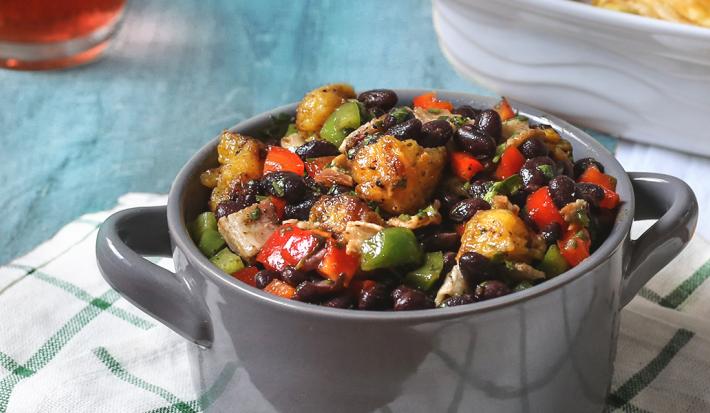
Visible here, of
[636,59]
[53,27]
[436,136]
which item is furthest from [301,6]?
[436,136]

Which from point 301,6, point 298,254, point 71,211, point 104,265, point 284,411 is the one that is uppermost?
point 298,254

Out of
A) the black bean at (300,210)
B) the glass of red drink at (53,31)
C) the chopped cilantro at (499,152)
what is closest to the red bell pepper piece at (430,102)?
the chopped cilantro at (499,152)

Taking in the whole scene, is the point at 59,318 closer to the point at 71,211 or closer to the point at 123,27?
the point at 71,211

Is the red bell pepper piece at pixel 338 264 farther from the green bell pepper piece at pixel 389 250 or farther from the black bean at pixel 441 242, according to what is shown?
the black bean at pixel 441 242

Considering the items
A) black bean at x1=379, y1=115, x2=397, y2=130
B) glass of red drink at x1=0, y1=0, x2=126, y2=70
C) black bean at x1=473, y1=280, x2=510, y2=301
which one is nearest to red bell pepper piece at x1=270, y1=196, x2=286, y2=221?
black bean at x1=379, y1=115, x2=397, y2=130

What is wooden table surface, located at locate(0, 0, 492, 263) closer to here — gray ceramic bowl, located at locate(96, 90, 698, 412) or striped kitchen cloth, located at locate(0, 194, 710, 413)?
striped kitchen cloth, located at locate(0, 194, 710, 413)

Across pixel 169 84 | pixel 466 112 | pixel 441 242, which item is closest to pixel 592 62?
pixel 466 112
